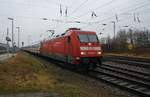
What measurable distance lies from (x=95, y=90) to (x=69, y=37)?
807cm

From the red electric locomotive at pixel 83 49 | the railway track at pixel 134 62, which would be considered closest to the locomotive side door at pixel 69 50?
the red electric locomotive at pixel 83 49

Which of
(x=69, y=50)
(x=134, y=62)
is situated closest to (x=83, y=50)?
(x=69, y=50)

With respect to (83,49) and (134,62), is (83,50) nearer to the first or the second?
(83,49)

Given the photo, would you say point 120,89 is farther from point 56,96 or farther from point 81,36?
point 81,36

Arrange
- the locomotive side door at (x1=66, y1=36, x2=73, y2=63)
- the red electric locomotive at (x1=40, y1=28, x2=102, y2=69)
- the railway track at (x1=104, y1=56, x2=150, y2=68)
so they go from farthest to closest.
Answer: the railway track at (x1=104, y1=56, x2=150, y2=68)
the locomotive side door at (x1=66, y1=36, x2=73, y2=63)
the red electric locomotive at (x1=40, y1=28, x2=102, y2=69)

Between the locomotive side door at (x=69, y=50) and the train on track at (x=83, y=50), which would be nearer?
the train on track at (x=83, y=50)

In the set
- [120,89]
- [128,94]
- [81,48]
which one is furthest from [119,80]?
[81,48]

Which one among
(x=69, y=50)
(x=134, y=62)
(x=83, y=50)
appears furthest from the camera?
(x=134, y=62)

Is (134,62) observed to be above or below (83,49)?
below

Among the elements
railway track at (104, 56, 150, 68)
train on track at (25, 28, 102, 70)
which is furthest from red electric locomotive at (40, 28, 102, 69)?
railway track at (104, 56, 150, 68)

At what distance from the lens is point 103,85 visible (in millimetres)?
14117

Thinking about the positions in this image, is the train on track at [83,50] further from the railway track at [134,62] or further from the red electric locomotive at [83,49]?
the railway track at [134,62]

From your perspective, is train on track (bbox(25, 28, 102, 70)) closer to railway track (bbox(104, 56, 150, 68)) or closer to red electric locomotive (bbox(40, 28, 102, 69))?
red electric locomotive (bbox(40, 28, 102, 69))

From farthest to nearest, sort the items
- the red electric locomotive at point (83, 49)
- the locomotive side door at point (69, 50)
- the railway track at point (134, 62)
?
1. the railway track at point (134, 62)
2. the locomotive side door at point (69, 50)
3. the red electric locomotive at point (83, 49)
